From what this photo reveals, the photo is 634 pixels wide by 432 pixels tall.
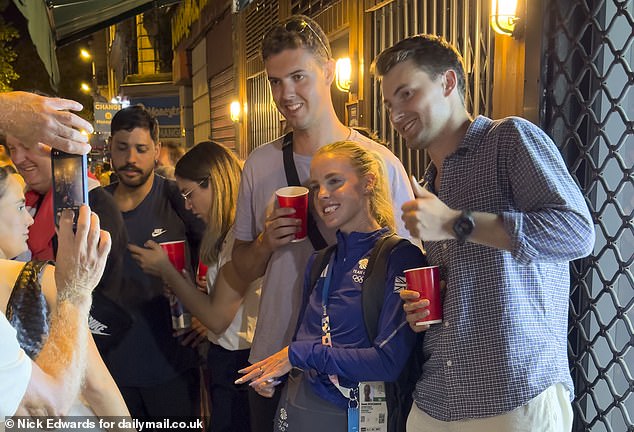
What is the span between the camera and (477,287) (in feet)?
6.27

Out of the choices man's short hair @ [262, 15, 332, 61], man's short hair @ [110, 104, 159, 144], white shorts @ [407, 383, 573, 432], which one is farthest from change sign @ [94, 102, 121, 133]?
white shorts @ [407, 383, 573, 432]

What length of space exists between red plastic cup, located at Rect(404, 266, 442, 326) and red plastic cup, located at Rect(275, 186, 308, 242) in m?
0.68

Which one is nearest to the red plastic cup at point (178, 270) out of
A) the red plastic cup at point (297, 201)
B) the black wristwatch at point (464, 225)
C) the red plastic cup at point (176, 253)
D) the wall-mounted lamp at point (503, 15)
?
the red plastic cup at point (176, 253)

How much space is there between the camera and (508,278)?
185 cm

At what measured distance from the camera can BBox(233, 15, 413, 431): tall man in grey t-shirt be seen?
8.75 ft

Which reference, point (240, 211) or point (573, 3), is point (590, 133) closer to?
Answer: point (573, 3)

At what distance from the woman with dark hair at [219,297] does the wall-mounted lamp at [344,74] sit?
163 inches

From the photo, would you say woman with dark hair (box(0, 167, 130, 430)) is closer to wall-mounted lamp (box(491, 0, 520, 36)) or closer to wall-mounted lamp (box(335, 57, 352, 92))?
wall-mounted lamp (box(491, 0, 520, 36))

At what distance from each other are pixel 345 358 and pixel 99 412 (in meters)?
0.90

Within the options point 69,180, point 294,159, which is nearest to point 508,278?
point 294,159

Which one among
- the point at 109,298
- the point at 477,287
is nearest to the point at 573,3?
the point at 477,287

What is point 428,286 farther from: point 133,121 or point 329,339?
point 133,121

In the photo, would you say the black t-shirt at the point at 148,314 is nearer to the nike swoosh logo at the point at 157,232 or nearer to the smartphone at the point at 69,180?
the nike swoosh logo at the point at 157,232

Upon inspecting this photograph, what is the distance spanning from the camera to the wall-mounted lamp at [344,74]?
717 centimetres
